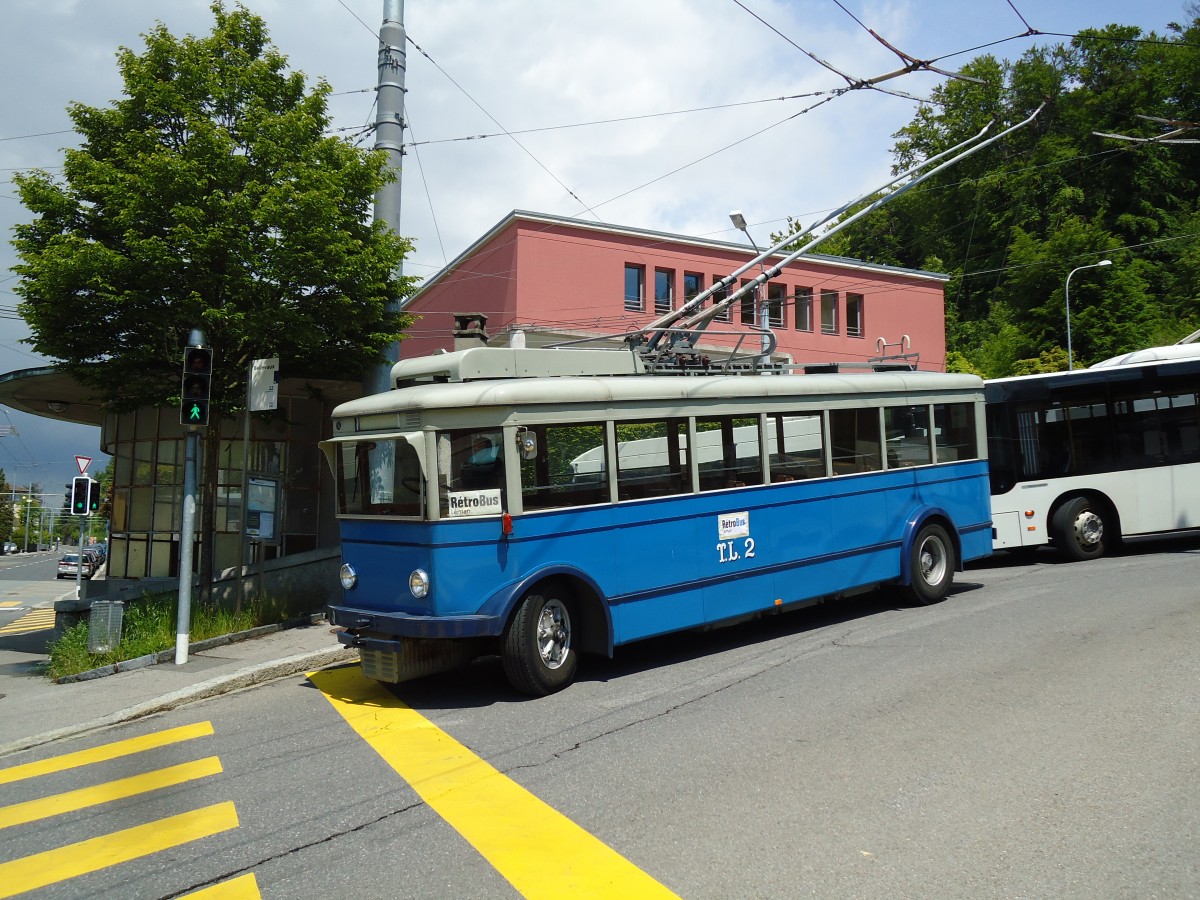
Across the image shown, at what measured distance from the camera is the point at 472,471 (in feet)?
24.7

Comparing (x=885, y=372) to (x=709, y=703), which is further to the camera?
(x=885, y=372)

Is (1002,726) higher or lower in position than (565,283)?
lower

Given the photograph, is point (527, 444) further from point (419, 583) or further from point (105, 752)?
point (105, 752)

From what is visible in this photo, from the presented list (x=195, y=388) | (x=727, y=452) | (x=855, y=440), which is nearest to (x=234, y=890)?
(x=727, y=452)

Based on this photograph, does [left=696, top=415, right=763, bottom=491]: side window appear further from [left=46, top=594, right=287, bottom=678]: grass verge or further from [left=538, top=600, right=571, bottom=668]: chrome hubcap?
[left=46, top=594, right=287, bottom=678]: grass verge

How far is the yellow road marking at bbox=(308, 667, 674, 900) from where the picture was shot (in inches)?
165

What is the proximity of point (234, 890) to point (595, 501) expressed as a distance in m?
4.45

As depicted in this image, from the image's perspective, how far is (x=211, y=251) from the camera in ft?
35.6

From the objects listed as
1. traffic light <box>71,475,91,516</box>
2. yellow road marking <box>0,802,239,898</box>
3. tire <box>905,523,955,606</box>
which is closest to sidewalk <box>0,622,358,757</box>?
yellow road marking <box>0,802,239,898</box>

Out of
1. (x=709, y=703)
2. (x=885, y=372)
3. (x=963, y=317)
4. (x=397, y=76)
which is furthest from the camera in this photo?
(x=963, y=317)

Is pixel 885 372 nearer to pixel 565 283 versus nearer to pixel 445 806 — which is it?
pixel 445 806

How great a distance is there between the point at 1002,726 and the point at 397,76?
41.1 ft

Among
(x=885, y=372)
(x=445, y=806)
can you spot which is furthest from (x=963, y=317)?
(x=445, y=806)

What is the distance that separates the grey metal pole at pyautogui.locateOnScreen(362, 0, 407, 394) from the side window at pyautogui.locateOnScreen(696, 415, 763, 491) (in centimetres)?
571
